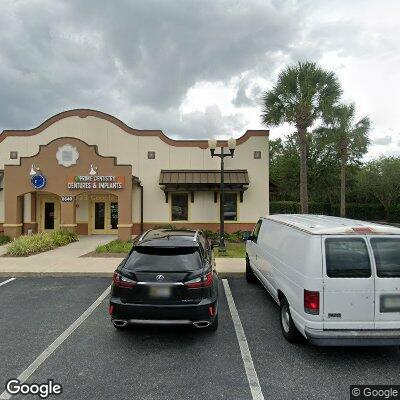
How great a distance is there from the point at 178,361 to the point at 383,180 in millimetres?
35717

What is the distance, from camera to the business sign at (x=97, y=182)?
1598cm

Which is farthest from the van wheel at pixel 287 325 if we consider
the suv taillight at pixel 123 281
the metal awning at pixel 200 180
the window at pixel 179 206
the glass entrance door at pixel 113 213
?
the glass entrance door at pixel 113 213

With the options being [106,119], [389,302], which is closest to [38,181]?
[106,119]

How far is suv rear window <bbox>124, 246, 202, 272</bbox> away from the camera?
4988 millimetres

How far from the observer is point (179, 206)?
1856 cm

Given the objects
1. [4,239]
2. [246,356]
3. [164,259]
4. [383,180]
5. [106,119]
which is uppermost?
[106,119]

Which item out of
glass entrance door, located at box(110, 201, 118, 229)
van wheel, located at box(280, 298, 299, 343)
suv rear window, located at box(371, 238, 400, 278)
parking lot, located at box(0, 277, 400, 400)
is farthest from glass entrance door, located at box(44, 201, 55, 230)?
suv rear window, located at box(371, 238, 400, 278)

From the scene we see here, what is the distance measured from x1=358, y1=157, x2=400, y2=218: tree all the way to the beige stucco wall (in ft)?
71.9

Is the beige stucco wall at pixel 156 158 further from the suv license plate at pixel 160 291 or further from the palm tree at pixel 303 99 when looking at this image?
the suv license plate at pixel 160 291

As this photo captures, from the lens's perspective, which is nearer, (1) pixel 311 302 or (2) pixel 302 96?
(1) pixel 311 302

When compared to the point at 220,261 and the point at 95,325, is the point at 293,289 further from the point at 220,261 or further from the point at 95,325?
the point at 220,261

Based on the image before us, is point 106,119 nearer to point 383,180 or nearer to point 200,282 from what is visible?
point 200,282

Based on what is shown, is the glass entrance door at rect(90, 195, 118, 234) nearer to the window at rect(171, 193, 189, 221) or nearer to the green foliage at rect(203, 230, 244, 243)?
the window at rect(171, 193, 189, 221)

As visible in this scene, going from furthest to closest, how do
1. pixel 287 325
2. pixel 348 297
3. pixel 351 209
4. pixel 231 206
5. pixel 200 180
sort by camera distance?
pixel 351 209 < pixel 231 206 < pixel 200 180 < pixel 287 325 < pixel 348 297
